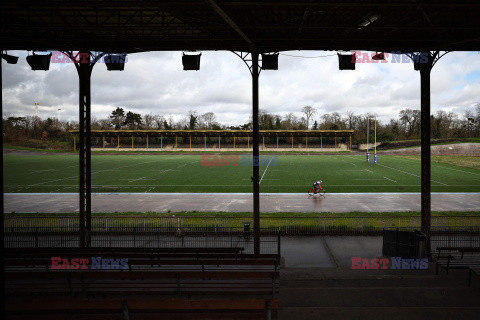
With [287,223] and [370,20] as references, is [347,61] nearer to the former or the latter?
[370,20]

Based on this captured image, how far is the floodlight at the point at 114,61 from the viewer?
45.0ft

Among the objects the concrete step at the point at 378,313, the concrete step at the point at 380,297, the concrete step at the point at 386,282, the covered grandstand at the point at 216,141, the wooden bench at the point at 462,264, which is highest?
the covered grandstand at the point at 216,141

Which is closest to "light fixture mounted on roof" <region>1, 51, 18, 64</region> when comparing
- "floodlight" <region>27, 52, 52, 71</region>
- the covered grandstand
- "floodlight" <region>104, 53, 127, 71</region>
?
"floodlight" <region>27, 52, 52, 71</region>

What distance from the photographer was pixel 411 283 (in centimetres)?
1014

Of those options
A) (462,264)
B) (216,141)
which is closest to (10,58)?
(462,264)

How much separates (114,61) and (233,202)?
1465cm

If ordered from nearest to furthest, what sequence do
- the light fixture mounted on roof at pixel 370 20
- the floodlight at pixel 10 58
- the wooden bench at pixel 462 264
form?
the wooden bench at pixel 462 264, the light fixture mounted on roof at pixel 370 20, the floodlight at pixel 10 58

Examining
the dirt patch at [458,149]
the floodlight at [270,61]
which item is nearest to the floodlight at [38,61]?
the floodlight at [270,61]

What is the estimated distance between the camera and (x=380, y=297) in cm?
873

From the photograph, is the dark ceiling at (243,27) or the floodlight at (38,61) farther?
the floodlight at (38,61)

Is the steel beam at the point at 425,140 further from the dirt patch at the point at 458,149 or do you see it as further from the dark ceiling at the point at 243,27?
the dirt patch at the point at 458,149

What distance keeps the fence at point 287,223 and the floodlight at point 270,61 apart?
7061 mm

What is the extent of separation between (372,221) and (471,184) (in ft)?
79.9

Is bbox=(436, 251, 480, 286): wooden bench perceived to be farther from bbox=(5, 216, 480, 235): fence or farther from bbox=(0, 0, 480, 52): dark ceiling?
bbox=(0, 0, 480, 52): dark ceiling
